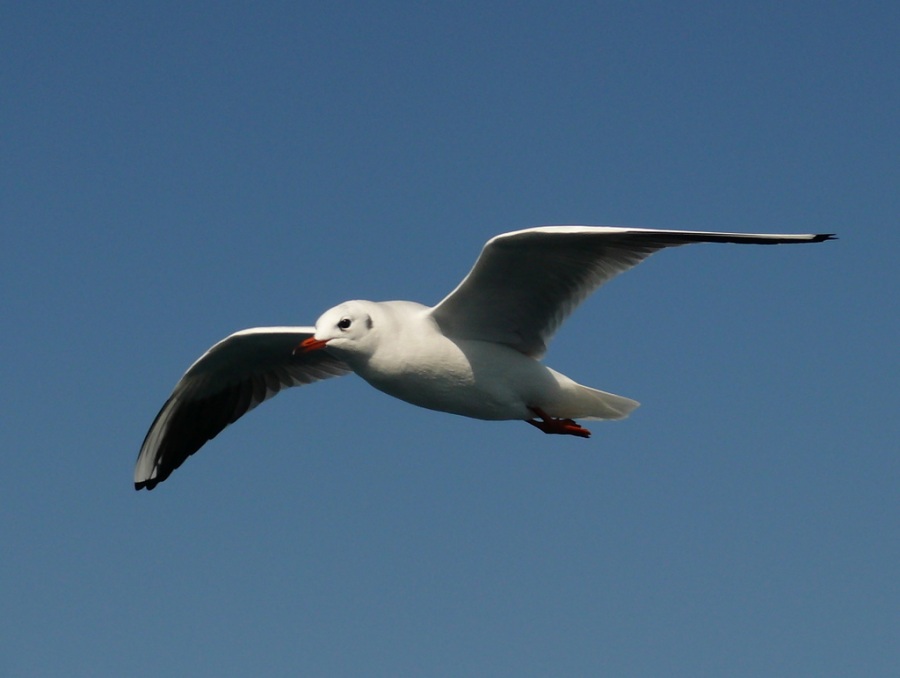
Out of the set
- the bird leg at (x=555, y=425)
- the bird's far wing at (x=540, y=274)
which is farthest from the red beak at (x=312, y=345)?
the bird leg at (x=555, y=425)

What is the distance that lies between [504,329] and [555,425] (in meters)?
1.00

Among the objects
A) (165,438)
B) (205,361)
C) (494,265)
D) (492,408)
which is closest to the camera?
(494,265)

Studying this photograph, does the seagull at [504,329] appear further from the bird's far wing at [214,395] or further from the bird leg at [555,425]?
the bird's far wing at [214,395]

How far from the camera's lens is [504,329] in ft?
35.3

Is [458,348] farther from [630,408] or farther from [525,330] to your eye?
[630,408]

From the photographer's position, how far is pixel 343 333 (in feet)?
33.2

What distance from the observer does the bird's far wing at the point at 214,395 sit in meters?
13.0

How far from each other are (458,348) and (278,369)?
349 centimetres

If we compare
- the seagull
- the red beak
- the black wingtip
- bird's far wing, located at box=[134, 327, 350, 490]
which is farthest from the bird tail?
the black wingtip

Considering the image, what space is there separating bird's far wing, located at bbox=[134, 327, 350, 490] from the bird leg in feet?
9.92

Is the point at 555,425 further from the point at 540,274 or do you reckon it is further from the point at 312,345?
the point at 312,345

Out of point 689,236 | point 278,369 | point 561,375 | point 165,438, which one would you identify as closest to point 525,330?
point 561,375

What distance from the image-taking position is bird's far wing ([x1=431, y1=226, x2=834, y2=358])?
9516mm

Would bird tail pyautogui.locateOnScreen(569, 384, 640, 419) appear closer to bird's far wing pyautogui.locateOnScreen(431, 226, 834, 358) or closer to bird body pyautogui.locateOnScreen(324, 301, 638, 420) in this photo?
bird body pyautogui.locateOnScreen(324, 301, 638, 420)
